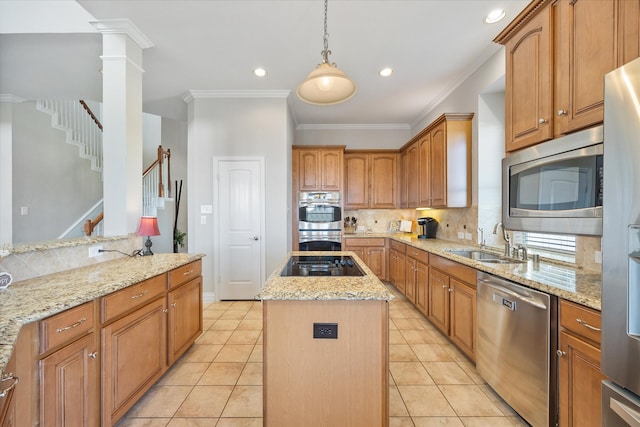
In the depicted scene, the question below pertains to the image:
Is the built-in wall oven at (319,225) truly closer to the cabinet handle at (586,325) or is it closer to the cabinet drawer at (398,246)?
the cabinet drawer at (398,246)

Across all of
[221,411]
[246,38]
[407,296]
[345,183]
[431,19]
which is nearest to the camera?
[221,411]

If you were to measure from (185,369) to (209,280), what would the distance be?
67.9 inches

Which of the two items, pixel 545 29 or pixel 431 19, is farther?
pixel 431 19

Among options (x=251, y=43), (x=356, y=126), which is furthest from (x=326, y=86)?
(x=356, y=126)

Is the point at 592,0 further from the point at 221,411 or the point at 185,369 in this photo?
the point at 185,369

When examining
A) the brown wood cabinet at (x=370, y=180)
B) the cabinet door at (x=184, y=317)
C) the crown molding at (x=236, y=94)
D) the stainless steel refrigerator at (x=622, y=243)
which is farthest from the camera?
the brown wood cabinet at (x=370, y=180)

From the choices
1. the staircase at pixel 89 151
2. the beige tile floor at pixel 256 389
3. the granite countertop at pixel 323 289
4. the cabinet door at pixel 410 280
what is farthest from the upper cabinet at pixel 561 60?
the staircase at pixel 89 151

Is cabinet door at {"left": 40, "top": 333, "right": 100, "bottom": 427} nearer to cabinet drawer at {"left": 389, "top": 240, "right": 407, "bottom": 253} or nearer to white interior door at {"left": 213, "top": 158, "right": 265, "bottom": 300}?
white interior door at {"left": 213, "top": 158, "right": 265, "bottom": 300}

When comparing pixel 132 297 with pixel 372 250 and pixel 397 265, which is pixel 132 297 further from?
pixel 372 250

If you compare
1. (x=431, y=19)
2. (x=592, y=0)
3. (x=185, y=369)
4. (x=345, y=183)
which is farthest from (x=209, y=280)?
(x=592, y=0)

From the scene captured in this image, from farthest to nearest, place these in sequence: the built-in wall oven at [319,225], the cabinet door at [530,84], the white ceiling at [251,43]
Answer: the built-in wall oven at [319,225], the white ceiling at [251,43], the cabinet door at [530,84]

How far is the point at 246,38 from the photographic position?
8.78 ft

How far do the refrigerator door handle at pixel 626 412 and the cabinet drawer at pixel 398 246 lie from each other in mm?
2771

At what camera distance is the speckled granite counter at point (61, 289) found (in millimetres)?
1021
